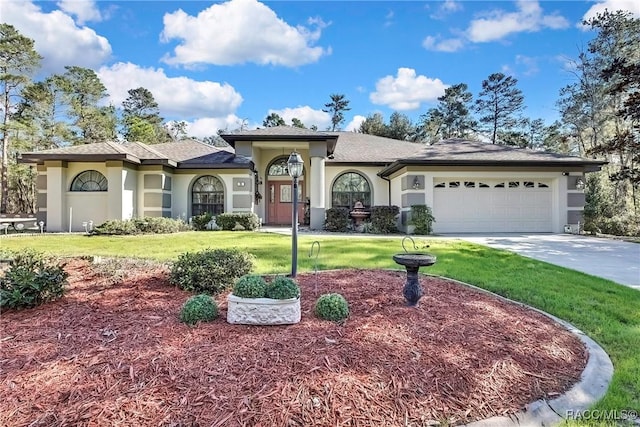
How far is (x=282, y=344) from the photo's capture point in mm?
3131

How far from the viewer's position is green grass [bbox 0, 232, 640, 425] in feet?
11.5

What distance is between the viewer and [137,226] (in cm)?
1389

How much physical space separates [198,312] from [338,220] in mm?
12764

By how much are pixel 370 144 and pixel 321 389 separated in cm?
1995

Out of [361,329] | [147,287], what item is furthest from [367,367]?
[147,287]

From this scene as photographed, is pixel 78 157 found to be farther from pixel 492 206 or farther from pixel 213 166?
pixel 492 206

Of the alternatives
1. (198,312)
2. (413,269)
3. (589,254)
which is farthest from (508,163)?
(198,312)

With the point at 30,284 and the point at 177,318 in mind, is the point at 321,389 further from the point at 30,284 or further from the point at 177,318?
the point at 30,284

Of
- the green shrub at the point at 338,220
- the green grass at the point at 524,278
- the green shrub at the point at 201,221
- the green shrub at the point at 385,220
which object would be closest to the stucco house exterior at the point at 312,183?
the green shrub at the point at 385,220

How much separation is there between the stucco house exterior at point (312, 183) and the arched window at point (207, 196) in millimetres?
49

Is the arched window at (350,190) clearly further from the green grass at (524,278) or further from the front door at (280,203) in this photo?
the green grass at (524,278)

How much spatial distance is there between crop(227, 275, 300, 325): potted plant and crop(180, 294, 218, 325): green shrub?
194 mm

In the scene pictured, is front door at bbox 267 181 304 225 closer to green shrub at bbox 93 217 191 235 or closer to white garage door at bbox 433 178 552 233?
green shrub at bbox 93 217 191 235

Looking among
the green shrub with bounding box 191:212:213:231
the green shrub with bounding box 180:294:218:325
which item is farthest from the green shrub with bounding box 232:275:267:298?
the green shrub with bounding box 191:212:213:231
